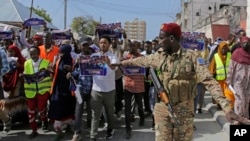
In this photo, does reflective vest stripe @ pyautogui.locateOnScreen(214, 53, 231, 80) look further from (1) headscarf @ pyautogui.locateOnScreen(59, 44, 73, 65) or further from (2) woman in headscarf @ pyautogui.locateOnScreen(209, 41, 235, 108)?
(1) headscarf @ pyautogui.locateOnScreen(59, 44, 73, 65)

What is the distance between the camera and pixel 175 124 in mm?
4238

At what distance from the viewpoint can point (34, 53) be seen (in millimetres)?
7180

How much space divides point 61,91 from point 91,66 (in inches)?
38.4

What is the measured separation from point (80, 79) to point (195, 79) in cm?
318

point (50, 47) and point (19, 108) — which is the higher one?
point (50, 47)

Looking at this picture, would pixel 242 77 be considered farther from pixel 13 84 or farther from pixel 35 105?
pixel 13 84

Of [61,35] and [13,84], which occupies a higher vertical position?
[61,35]

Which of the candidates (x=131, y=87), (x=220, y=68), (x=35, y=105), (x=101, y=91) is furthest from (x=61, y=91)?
(x=220, y=68)

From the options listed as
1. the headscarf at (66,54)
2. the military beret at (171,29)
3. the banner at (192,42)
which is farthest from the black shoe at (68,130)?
the military beret at (171,29)

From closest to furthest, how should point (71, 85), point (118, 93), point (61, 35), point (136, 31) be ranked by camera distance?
point (71, 85) → point (118, 93) → point (61, 35) → point (136, 31)

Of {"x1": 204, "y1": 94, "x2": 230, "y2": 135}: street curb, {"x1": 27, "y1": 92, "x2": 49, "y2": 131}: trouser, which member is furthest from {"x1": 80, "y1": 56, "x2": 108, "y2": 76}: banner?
{"x1": 204, "y1": 94, "x2": 230, "y2": 135}: street curb

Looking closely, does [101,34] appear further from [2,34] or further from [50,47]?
[2,34]

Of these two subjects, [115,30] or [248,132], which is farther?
[115,30]

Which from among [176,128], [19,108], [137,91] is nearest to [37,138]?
[19,108]
